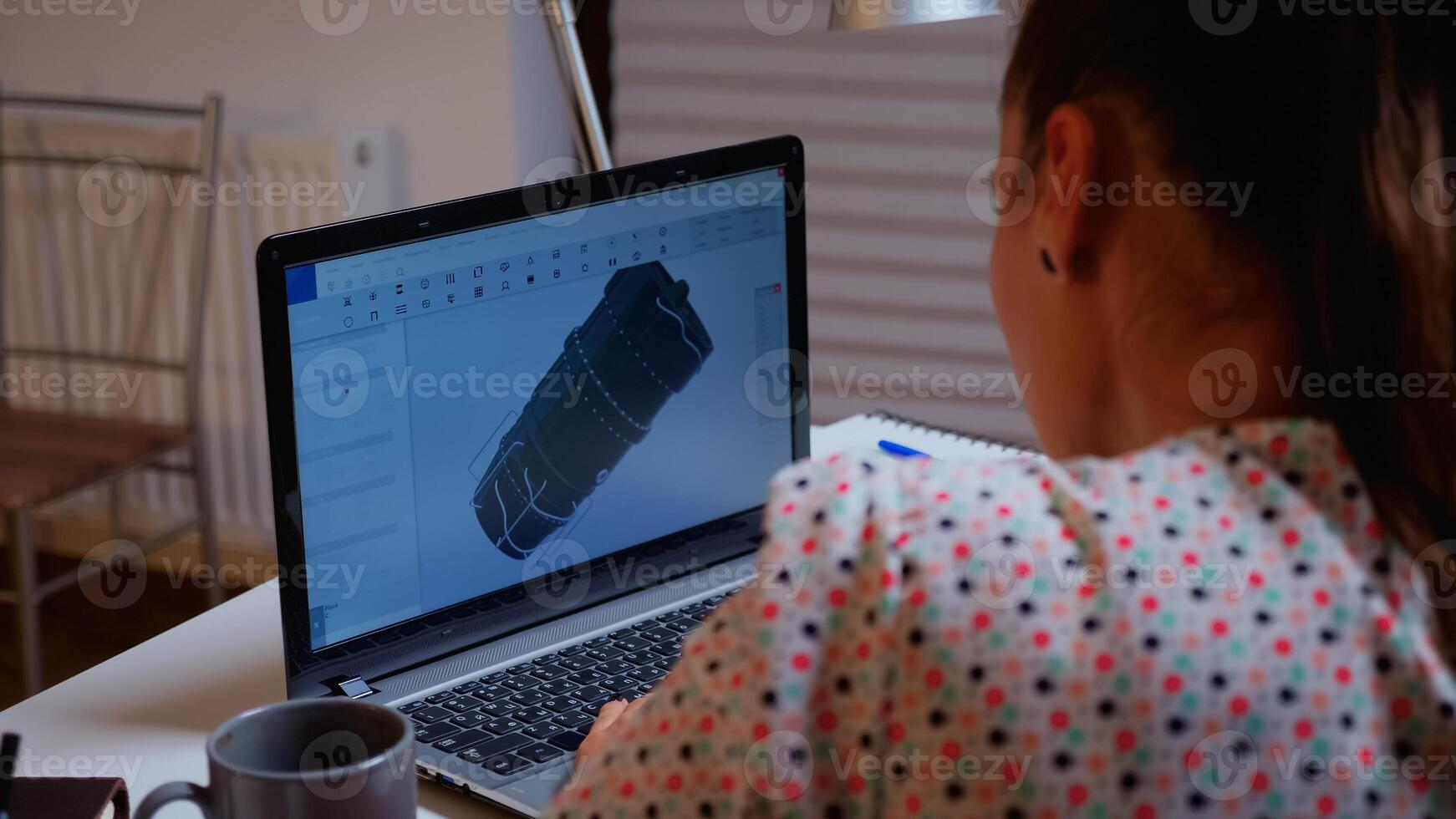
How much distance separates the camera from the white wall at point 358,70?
91.5 inches

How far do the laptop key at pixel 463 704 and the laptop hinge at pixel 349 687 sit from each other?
49 mm

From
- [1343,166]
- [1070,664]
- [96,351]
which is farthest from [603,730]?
[96,351]

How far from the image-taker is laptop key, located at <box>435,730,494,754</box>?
849mm

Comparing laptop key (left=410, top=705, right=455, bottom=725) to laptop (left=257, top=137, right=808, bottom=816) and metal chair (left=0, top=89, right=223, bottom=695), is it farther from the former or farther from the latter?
metal chair (left=0, top=89, right=223, bottom=695)

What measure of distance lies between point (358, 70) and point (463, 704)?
1722mm

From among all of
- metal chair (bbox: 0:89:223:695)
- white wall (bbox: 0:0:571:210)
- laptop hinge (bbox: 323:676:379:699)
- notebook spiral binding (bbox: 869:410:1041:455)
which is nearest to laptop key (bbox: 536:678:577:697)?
laptop hinge (bbox: 323:676:379:699)

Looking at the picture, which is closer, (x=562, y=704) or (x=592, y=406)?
(x=562, y=704)

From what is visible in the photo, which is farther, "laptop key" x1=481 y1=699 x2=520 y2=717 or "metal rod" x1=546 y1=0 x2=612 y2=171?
"metal rod" x1=546 y1=0 x2=612 y2=171

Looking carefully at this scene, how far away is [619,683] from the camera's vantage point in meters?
0.93

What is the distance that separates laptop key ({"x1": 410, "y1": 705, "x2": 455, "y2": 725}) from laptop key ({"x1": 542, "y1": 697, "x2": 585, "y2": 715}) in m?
0.06

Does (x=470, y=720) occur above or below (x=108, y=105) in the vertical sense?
below

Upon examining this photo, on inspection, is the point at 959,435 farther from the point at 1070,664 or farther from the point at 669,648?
the point at 1070,664

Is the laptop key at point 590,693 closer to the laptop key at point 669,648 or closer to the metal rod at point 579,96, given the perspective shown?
the laptop key at point 669,648

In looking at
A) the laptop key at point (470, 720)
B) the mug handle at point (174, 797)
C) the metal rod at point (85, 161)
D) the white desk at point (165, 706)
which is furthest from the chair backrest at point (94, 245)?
the mug handle at point (174, 797)
